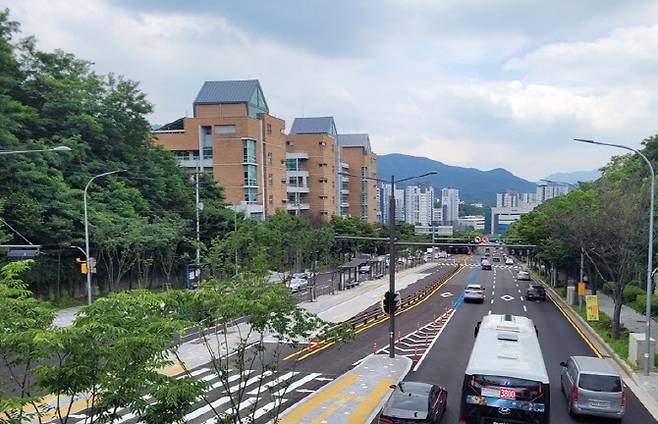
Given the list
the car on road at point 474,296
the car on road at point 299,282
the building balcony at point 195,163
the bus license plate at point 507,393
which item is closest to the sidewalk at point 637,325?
the car on road at point 474,296

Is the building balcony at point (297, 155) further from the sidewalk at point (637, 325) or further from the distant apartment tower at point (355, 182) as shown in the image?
the sidewalk at point (637, 325)

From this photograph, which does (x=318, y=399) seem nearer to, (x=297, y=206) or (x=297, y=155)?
(x=297, y=206)

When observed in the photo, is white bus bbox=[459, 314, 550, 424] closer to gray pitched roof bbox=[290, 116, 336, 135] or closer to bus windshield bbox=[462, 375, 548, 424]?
bus windshield bbox=[462, 375, 548, 424]

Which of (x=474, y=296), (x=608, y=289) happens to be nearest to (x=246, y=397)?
(x=474, y=296)

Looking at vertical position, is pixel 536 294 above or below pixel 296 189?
below

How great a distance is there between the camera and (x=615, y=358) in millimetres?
22359

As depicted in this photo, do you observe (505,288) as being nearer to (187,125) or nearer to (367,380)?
(367,380)

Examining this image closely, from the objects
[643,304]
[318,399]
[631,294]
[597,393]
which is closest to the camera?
[597,393]

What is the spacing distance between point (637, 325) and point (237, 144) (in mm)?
51357

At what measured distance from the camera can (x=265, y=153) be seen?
2837 inches

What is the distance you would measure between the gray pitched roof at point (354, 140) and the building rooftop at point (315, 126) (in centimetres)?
1252

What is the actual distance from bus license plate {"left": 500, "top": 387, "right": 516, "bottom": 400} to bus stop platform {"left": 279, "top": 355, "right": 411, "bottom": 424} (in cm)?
490

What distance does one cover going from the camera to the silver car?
49.2 ft

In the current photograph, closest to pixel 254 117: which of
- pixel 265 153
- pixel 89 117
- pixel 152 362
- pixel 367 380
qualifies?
pixel 265 153
